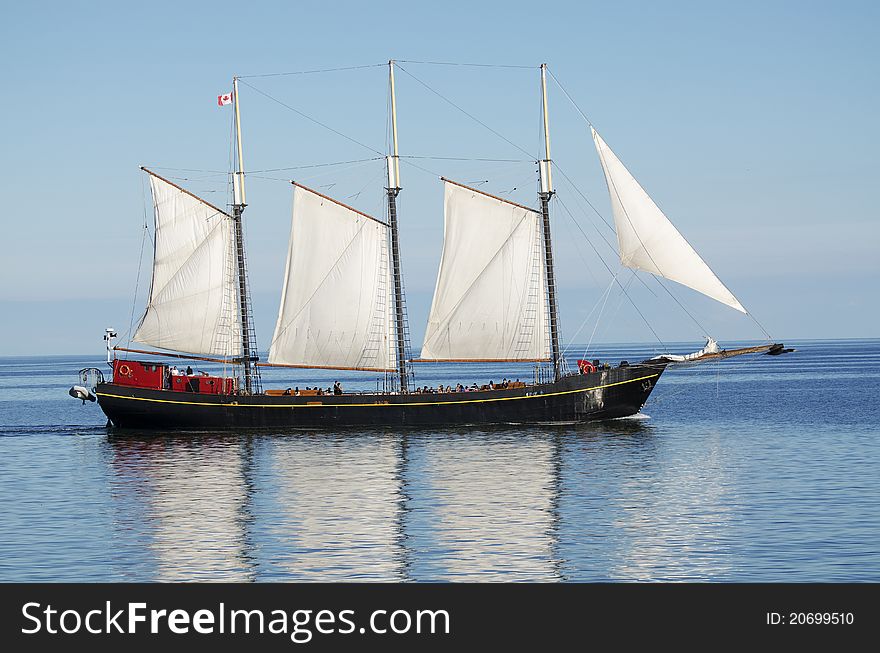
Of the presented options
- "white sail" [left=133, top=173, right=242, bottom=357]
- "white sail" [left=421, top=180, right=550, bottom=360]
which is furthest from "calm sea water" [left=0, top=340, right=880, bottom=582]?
"white sail" [left=133, top=173, right=242, bottom=357]

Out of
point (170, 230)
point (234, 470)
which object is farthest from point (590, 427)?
point (170, 230)

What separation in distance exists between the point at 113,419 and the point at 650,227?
34056mm

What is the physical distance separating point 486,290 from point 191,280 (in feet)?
59.3

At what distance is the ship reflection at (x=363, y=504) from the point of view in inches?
1141

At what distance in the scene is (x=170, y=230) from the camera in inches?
A: 2643

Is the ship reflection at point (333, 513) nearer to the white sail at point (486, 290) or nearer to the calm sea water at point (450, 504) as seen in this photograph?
the calm sea water at point (450, 504)

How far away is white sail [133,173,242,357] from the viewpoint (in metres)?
67.1

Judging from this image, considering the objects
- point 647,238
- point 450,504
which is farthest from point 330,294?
point 450,504

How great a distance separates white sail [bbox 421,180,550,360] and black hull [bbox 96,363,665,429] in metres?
3.28

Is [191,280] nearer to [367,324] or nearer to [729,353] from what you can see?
[367,324]

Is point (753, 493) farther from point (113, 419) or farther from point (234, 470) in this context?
point (113, 419)

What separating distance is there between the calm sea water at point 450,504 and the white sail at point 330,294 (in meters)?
5.38

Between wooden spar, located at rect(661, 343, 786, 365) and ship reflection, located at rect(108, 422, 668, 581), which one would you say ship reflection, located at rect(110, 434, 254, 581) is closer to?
ship reflection, located at rect(108, 422, 668, 581)

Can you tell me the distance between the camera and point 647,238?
6253cm
